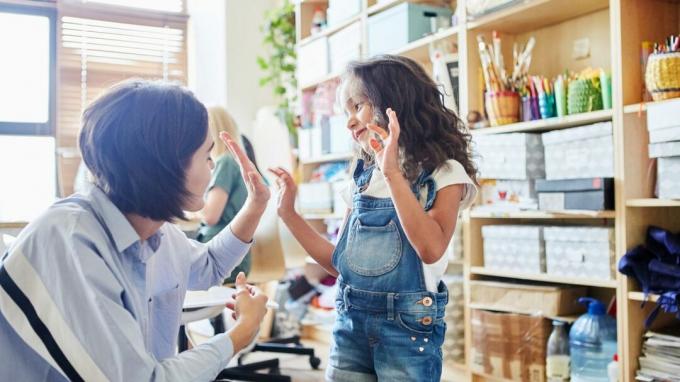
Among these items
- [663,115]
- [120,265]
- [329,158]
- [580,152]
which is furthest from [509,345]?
[120,265]

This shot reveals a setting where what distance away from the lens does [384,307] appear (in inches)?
53.9

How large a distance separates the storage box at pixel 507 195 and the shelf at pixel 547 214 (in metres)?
0.02

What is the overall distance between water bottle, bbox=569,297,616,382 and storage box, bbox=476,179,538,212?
41cm

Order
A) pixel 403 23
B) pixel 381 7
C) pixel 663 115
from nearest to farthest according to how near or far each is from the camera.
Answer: pixel 663 115, pixel 403 23, pixel 381 7

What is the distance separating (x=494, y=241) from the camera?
2.72m

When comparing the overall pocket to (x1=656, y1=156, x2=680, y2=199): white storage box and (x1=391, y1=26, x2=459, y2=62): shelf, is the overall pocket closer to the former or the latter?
(x1=656, y1=156, x2=680, y2=199): white storage box

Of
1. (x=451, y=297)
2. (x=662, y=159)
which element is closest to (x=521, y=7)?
(x=662, y=159)

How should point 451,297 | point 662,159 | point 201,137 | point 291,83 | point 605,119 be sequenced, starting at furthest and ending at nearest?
point 291,83 → point 451,297 → point 605,119 → point 662,159 → point 201,137

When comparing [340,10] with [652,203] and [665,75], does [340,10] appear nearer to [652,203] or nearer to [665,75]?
[665,75]

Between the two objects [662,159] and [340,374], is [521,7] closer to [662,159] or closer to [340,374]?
[662,159]

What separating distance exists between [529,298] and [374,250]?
1364 mm

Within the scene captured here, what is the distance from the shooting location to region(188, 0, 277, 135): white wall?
179 inches

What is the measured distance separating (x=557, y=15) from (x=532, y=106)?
400 millimetres

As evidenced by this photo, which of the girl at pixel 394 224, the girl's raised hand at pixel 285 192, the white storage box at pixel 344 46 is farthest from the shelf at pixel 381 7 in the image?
the girl's raised hand at pixel 285 192
